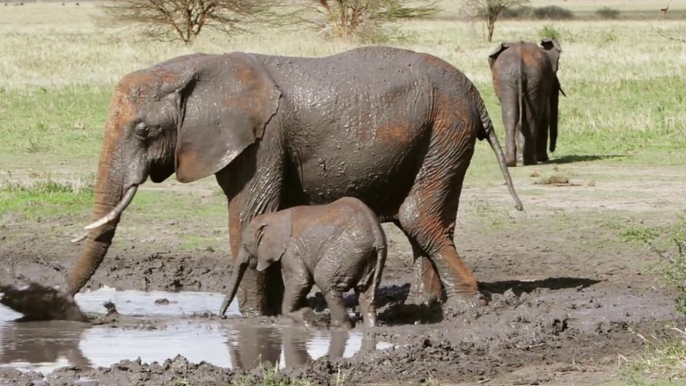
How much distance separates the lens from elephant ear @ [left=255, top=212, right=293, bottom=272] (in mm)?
9773

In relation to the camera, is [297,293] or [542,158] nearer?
[297,293]

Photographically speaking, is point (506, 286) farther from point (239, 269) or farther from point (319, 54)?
point (319, 54)

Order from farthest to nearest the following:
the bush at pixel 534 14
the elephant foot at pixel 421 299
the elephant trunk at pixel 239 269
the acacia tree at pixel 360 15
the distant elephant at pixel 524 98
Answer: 1. the bush at pixel 534 14
2. the acacia tree at pixel 360 15
3. the distant elephant at pixel 524 98
4. the elephant foot at pixel 421 299
5. the elephant trunk at pixel 239 269

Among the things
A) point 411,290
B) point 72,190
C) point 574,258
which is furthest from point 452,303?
point 72,190

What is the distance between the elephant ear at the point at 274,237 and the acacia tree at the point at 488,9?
44499 millimetres

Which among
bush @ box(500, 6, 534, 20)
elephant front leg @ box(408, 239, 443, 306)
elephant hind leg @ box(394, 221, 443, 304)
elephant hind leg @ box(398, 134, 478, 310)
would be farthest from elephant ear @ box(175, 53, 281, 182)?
bush @ box(500, 6, 534, 20)

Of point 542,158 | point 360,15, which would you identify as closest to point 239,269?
point 542,158

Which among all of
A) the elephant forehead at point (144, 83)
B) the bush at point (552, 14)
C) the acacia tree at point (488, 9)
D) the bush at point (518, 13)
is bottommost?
the bush at point (552, 14)

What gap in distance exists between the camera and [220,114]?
995 cm

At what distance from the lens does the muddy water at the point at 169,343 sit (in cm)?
896

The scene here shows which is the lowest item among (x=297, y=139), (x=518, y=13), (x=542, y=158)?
(x=518, y=13)

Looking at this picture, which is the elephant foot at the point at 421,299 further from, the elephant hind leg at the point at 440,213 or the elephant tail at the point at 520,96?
the elephant tail at the point at 520,96

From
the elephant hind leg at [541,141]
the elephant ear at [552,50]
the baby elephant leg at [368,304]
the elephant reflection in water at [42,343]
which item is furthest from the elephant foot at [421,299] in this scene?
the elephant ear at [552,50]

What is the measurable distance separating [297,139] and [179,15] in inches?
1447
